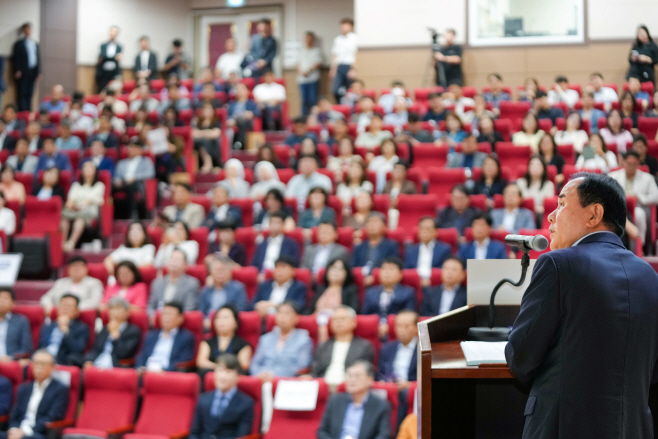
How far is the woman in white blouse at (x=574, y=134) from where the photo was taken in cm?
498

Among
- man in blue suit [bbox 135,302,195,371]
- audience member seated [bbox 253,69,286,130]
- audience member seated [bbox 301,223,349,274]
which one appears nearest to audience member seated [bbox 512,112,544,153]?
audience member seated [bbox 301,223,349,274]

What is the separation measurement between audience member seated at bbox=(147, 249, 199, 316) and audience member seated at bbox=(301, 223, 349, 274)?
2.03ft

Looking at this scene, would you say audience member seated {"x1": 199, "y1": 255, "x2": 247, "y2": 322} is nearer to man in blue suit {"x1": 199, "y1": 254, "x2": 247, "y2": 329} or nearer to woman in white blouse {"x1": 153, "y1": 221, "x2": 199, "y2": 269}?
man in blue suit {"x1": 199, "y1": 254, "x2": 247, "y2": 329}

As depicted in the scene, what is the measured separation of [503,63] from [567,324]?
6016 mm

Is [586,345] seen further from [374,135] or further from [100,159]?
[100,159]

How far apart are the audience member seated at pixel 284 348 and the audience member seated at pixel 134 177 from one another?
7.13ft

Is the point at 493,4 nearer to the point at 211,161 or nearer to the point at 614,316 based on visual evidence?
the point at 211,161

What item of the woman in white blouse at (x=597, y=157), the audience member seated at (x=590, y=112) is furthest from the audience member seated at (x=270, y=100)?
the woman in white blouse at (x=597, y=157)

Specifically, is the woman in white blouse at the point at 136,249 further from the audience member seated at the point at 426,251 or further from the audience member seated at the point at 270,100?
the audience member seated at the point at 270,100

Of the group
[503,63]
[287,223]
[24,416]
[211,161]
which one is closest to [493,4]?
[503,63]

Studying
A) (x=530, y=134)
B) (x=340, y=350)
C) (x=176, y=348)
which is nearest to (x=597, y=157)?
(x=530, y=134)

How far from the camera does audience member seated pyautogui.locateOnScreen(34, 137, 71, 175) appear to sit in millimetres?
5488

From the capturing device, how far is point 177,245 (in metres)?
4.28

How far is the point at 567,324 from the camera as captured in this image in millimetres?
1002
